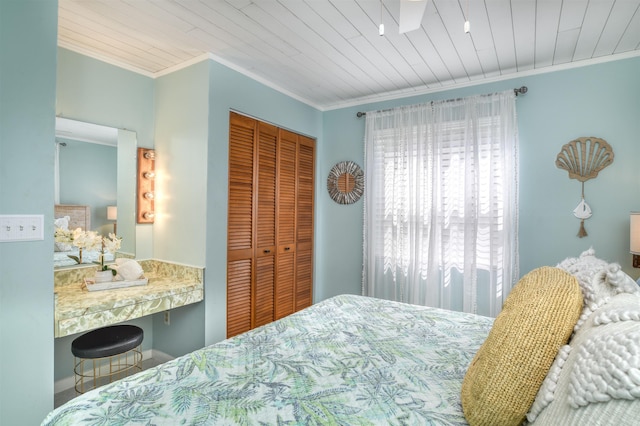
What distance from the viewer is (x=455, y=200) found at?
124 inches

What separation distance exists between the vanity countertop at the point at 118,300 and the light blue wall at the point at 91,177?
0.57 metres

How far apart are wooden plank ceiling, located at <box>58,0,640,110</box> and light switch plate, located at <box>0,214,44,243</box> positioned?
4.33ft

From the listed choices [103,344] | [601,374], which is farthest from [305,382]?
[103,344]

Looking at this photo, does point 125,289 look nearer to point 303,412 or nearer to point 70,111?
point 70,111

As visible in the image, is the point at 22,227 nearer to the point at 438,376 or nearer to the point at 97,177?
the point at 97,177

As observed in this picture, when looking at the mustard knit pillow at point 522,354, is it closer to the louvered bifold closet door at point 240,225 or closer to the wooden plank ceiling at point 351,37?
the wooden plank ceiling at point 351,37

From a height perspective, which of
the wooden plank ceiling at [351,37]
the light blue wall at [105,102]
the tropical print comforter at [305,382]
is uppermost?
the wooden plank ceiling at [351,37]

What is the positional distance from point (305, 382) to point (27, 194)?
1647mm

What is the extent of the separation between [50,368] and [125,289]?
73 cm

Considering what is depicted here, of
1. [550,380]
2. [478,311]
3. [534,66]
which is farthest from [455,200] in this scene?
[550,380]

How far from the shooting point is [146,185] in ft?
9.72

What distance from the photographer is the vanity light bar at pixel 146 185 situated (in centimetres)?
292

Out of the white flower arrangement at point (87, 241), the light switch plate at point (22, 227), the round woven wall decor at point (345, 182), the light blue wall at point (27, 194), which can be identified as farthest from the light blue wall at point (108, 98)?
the round woven wall decor at point (345, 182)

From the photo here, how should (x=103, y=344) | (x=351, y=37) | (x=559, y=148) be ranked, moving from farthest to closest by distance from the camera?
(x=559, y=148), (x=351, y=37), (x=103, y=344)
